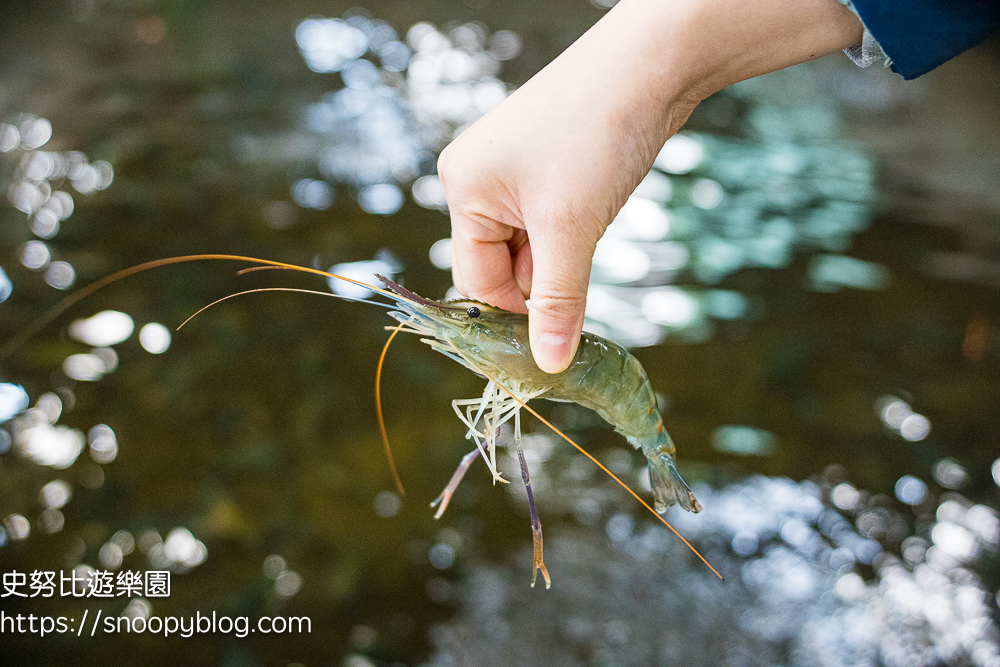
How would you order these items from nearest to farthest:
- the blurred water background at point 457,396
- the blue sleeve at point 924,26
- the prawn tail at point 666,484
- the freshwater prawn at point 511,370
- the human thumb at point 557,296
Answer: the blue sleeve at point 924,26
the human thumb at point 557,296
the freshwater prawn at point 511,370
the prawn tail at point 666,484
the blurred water background at point 457,396

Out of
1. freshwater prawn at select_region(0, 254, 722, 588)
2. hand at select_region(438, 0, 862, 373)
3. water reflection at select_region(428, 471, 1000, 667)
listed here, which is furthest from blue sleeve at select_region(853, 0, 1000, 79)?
water reflection at select_region(428, 471, 1000, 667)

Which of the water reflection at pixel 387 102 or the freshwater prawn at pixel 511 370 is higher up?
the freshwater prawn at pixel 511 370

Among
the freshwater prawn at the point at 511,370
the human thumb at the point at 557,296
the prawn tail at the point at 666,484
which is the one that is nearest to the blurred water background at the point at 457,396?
the prawn tail at the point at 666,484

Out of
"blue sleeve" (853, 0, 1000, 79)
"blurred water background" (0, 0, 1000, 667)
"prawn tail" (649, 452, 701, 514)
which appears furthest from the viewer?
"blurred water background" (0, 0, 1000, 667)

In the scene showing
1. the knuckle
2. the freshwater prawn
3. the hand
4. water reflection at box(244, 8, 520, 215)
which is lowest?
water reflection at box(244, 8, 520, 215)

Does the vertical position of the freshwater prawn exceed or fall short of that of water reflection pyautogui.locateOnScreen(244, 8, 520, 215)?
it exceeds it

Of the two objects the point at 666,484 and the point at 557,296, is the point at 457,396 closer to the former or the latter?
the point at 666,484

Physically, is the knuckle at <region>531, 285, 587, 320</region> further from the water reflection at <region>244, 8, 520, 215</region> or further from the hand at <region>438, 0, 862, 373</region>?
the water reflection at <region>244, 8, 520, 215</region>

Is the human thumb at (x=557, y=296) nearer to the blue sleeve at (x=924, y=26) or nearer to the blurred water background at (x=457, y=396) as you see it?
the blue sleeve at (x=924, y=26)

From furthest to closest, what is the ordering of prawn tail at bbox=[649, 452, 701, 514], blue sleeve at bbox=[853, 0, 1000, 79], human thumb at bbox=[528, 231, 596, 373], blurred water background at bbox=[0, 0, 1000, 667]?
blurred water background at bbox=[0, 0, 1000, 667]
prawn tail at bbox=[649, 452, 701, 514]
human thumb at bbox=[528, 231, 596, 373]
blue sleeve at bbox=[853, 0, 1000, 79]
